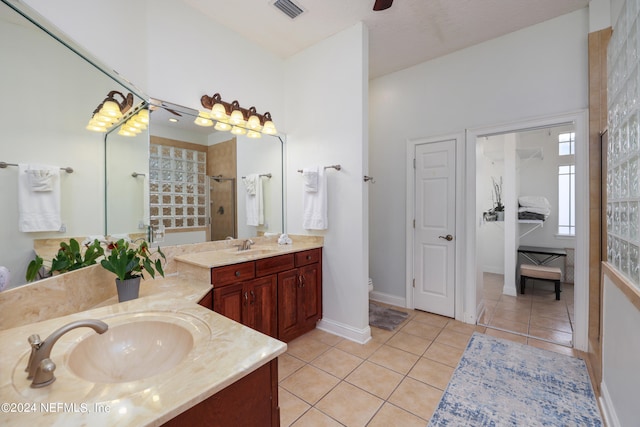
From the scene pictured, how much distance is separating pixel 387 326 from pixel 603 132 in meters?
2.44

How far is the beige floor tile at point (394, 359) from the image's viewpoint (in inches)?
83.9

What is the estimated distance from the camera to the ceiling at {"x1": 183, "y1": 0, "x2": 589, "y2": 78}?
2.26 metres

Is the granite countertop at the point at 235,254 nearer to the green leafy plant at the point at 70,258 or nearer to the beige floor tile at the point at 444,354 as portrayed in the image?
the green leafy plant at the point at 70,258

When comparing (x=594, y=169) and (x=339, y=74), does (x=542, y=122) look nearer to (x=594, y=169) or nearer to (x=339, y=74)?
(x=594, y=169)

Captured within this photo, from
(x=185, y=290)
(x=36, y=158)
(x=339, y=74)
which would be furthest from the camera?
(x=339, y=74)

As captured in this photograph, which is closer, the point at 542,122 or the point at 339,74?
the point at 542,122

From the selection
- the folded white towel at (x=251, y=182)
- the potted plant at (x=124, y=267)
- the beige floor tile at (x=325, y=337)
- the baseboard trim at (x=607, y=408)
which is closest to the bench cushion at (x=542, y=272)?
the baseboard trim at (x=607, y=408)

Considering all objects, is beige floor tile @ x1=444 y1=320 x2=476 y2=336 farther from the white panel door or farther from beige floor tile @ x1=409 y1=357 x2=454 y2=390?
beige floor tile @ x1=409 y1=357 x2=454 y2=390

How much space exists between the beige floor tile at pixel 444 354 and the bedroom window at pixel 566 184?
356 centimetres

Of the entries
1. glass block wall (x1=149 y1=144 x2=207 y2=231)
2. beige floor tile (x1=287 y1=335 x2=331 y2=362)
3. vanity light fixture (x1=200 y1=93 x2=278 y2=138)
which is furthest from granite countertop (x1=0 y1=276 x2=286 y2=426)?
vanity light fixture (x1=200 y1=93 x2=278 y2=138)

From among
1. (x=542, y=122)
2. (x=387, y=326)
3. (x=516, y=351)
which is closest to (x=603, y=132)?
(x=542, y=122)

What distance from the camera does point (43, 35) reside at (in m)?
1.13

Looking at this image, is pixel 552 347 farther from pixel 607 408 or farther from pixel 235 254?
pixel 235 254

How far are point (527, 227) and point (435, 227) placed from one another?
8.67ft
